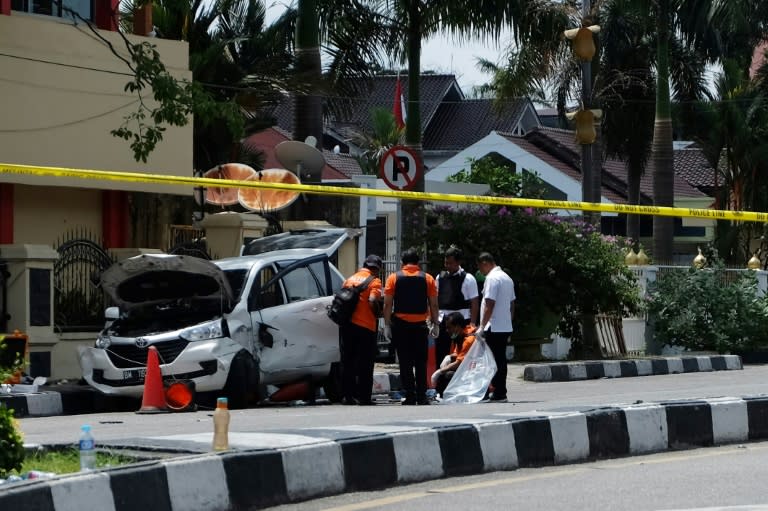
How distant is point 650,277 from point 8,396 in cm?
1383

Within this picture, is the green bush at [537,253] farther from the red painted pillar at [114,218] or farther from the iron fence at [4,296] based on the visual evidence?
the iron fence at [4,296]

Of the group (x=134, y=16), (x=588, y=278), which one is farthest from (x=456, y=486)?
(x=134, y=16)

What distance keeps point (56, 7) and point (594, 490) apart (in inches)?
577

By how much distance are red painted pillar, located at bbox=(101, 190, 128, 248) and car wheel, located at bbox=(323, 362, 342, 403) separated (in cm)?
687

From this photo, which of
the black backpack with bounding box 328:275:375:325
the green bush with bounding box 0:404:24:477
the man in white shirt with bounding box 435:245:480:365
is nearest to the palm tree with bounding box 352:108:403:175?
the man in white shirt with bounding box 435:245:480:365

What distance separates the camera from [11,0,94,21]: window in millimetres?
21156

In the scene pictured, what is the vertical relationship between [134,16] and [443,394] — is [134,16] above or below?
above

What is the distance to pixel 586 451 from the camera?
10.7 metres

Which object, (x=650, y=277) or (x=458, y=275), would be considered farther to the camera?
(x=650, y=277)

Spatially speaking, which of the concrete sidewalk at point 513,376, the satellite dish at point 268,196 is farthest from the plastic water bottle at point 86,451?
the satellite dish at point 268,196

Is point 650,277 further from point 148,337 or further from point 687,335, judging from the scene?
point 148,337

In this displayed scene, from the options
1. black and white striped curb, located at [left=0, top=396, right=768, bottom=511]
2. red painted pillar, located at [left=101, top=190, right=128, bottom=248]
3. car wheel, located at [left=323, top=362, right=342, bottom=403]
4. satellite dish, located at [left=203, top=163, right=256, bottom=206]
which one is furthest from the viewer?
satellite dish, located at [left=203, top=163, right=256, bottom=206]

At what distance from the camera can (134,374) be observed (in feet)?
50.7

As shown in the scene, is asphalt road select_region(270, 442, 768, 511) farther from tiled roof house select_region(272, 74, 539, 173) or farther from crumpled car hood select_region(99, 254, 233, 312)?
tiled roof house select_region(272, 74, 539, 173)
